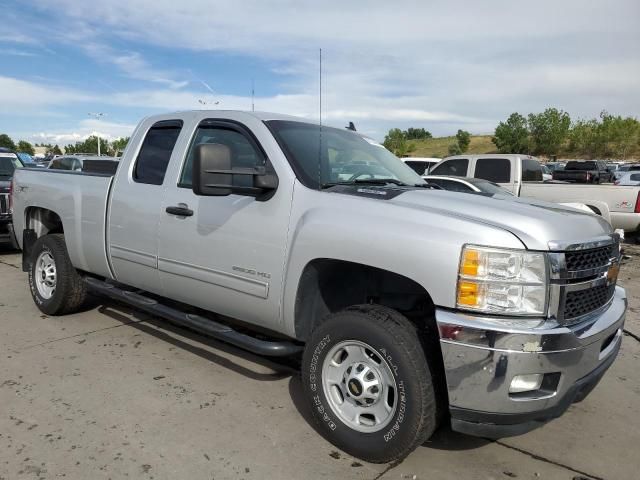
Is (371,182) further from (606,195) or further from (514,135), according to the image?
(514,135)

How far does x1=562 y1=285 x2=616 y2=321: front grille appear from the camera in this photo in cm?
269

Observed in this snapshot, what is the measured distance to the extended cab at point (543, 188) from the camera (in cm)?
1066

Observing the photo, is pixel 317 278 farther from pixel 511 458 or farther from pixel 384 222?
pixel 511 458

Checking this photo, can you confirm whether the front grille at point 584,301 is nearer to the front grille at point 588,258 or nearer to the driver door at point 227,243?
the front grille at point 588,258

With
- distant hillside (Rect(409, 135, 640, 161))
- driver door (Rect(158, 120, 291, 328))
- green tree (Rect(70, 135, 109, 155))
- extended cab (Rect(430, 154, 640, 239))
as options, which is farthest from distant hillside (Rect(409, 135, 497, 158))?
driver door (Rect(158, 120, 291, 328))

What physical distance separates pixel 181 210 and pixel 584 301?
2630 mm

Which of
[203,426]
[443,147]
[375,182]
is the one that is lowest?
[203,426]

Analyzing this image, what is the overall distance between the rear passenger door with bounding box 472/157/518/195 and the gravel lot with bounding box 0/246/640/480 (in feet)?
23.8

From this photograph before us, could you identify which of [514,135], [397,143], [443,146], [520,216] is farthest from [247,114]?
[443,146]

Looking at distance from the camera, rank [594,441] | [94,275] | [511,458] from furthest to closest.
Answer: [94,275] < [594,441] < [511,458]

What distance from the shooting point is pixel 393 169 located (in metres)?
4.11

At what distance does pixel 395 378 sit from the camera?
2777 mm

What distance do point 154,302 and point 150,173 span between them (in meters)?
1.03

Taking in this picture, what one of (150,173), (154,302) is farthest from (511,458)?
(150,173)
